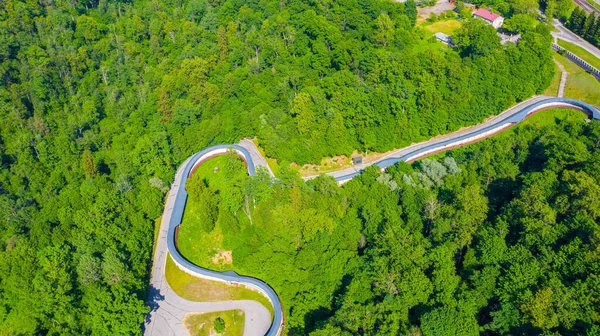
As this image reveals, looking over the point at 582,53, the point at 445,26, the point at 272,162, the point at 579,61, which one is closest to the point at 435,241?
the point at 272,162

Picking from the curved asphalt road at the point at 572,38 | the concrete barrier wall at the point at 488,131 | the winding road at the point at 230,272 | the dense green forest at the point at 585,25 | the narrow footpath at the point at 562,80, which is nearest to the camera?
the winding road at the point at 230,272

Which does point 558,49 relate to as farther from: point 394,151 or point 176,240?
point 176,240

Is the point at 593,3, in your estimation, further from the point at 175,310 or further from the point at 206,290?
the point at 175,310

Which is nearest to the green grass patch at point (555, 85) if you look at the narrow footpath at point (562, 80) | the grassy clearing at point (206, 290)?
the narrow footpath at point (562, 80)

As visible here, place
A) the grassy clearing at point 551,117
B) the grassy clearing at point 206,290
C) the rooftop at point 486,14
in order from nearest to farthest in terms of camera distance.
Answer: the grassy clearing at point 206,290
the grassy clearing at point 551,117
the rooftop at point 486,14

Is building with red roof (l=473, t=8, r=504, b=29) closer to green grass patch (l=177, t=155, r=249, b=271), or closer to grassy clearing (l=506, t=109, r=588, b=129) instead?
grassy clearing (l=506, t=109, r=588, b=129)

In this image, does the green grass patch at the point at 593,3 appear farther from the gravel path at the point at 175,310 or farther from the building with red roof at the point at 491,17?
the gravel path at the point at 175,310

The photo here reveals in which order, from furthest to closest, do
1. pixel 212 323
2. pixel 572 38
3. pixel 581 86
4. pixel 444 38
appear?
1. pixel 572 38
2. pixel 444 38
3. pixel 581 86
4. pixel 212 323
